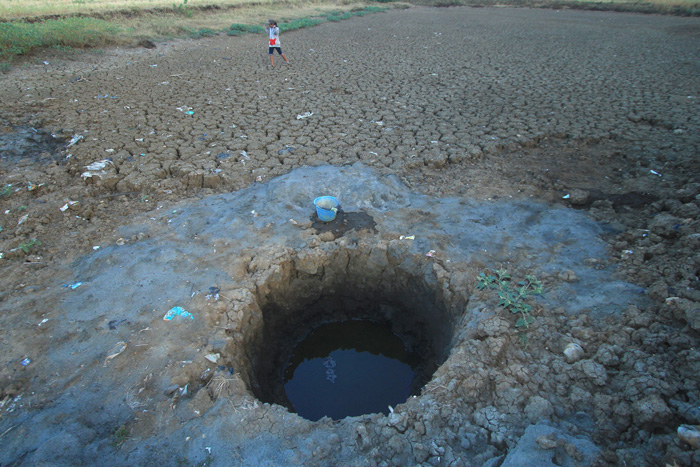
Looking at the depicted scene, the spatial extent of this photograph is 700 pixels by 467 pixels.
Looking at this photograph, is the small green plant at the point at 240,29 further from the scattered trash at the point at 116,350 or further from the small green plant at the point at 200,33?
the scattered trash at the point at 116,350

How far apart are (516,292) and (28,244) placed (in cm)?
453

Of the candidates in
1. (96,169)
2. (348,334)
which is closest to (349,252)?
(348,334)

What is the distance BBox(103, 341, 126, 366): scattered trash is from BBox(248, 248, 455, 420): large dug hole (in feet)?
3.31

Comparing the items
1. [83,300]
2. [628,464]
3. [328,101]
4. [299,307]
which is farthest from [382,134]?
[628,464]

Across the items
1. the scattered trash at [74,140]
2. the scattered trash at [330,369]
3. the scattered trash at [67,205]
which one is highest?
the scattered trash at [74,140]

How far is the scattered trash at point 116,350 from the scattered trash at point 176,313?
0.33 m

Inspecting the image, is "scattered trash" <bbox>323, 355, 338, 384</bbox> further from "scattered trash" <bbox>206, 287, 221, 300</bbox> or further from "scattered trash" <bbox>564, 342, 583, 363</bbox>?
"scattered trash" <bbox>564, 342, 583, 363</bbox>

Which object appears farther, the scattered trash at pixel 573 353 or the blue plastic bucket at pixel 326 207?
the blue plastic bucket at pixel 326 207

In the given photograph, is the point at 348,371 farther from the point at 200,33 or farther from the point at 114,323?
the point at 200,33

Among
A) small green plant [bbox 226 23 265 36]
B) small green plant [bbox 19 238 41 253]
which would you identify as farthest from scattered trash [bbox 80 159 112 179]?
small green plant [bbox 226 23 265 36]

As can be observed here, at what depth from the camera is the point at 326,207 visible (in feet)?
13.4

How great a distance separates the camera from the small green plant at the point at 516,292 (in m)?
2.86

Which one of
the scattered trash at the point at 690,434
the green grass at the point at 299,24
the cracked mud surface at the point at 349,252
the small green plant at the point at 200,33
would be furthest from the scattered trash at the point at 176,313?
the green grass at the point at 299,24

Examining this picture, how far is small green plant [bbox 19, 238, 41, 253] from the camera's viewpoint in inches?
145
